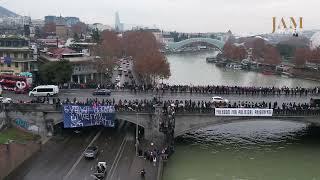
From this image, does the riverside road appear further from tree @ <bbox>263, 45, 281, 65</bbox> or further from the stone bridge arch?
tree @ <bbox>263, 45, 281, 65</bbox>

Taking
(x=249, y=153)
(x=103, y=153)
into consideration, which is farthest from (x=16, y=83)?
(x=249, y=153)

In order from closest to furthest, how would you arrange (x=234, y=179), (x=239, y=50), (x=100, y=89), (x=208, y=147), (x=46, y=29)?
(x=234, y=179), (x=208, y=147), (x=100, y=89), (x=239, y=50), (x=46, y=29)

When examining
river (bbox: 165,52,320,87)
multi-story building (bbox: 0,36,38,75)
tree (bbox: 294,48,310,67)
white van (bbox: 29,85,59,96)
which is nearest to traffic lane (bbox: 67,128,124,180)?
white van (bbox: 29,85,59,96)

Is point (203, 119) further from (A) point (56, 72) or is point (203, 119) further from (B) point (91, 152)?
(A) point (56, 72)

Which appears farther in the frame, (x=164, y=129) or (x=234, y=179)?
(x=164, y=129)

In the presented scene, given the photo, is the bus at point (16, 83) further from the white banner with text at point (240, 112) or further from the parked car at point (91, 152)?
the white banner with text at point (240, 112)

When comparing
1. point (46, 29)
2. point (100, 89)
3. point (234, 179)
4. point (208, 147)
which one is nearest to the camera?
point (234, 179)

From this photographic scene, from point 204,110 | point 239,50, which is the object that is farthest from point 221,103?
point 239,50

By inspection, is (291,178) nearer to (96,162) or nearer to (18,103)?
(96,162)
